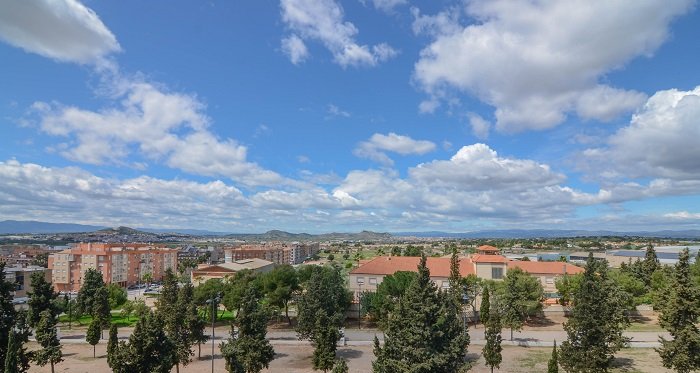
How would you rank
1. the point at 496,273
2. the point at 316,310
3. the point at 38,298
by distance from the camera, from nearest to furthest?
the point at 316,310 → the point at 38,298 → the point at 496,273

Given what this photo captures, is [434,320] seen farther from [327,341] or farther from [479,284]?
[479,284]

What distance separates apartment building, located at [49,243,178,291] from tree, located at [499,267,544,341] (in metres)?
80.9

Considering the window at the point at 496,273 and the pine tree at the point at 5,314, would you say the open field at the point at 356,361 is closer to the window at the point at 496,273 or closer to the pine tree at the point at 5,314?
the pine tree at the point at 5,314

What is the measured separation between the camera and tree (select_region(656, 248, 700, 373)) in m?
26.0

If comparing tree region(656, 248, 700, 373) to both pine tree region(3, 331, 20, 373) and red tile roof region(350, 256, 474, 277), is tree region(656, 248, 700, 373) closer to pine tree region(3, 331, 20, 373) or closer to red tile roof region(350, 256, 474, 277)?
pine tree region(3, 331, 20, 373)

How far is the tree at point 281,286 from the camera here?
173ft

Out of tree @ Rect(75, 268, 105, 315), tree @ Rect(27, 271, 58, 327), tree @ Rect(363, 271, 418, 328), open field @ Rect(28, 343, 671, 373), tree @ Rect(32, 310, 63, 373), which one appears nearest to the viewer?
tree @ Rect(32, 310, 63, 373)

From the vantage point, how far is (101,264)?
102938 mm

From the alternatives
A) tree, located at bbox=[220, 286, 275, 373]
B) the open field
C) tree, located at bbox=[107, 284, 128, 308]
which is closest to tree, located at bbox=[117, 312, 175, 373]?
tree, located at bbox=[220, 286, 275, 373]

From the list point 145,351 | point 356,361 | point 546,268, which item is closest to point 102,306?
point 356,361

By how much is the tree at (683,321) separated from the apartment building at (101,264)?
324 feet

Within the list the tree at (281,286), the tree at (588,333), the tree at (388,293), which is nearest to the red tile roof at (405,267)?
the tree at (388,293)

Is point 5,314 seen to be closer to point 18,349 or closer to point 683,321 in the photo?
point 18,349

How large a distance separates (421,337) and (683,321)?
59.0 feet
